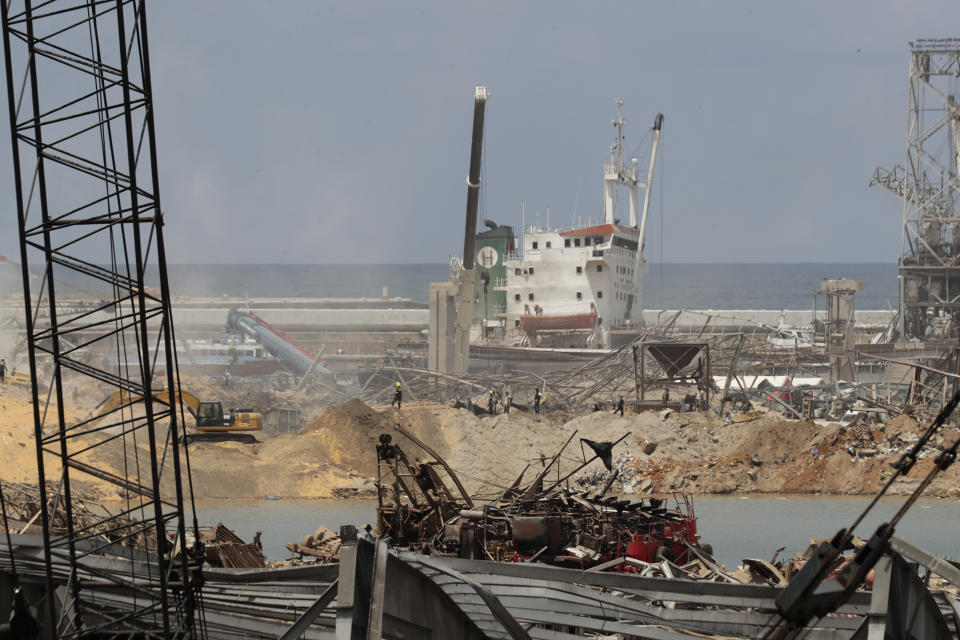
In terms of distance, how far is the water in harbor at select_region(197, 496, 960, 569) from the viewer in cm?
2673

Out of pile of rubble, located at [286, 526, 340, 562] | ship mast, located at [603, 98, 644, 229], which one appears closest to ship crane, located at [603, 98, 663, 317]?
ship mast, located at [603, 98, 644, 229]

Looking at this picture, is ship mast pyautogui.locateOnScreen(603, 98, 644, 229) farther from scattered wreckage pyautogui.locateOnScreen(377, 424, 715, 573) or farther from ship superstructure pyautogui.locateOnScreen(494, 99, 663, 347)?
scattered wreckage pyautogui.locateOnScreen(377, 424, 715, 573)

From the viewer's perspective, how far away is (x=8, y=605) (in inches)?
620

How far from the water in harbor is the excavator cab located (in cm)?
616

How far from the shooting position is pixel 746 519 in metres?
30.9

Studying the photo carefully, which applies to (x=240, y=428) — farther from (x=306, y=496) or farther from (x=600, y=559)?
(x=600, y=559)

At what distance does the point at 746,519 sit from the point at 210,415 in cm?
1941

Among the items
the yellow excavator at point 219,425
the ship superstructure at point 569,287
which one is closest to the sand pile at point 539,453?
the yellow excavator at point 219,425

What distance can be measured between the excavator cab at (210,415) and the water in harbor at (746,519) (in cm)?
616

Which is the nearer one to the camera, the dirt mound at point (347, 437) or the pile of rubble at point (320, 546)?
the pile of rubble at point (320, 546)

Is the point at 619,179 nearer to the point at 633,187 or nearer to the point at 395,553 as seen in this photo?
the point at 633,187

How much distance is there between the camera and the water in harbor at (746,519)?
26.7 metres

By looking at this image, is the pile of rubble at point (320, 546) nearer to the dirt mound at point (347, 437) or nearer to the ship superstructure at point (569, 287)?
the dirt mound at point (347, 437)

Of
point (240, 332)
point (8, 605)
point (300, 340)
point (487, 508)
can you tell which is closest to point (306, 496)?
point (487, 508)
